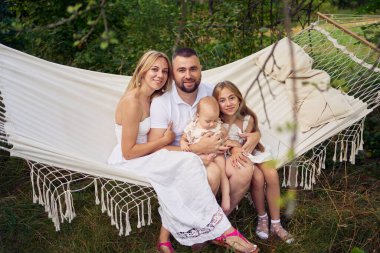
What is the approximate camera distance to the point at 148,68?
2354 millimetres

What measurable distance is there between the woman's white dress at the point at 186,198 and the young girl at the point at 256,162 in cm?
23

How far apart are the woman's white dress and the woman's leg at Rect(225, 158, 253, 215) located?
0.15 metres

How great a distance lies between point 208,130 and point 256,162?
260 mm

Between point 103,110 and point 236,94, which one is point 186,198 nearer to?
point 236,94

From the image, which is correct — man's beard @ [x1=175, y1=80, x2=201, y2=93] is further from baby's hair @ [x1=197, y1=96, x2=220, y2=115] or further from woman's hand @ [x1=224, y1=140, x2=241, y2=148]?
woman's hand @ [x1=224, y1=140, x2=241, y2=148]

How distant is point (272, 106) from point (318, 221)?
700 mm

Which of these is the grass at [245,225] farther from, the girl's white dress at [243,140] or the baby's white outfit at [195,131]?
the baby's white outfit at [195,131]

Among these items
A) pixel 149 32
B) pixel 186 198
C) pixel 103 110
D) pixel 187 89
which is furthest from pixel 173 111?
pixel 149 32

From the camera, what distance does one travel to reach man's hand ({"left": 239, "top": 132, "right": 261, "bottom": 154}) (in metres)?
2.34

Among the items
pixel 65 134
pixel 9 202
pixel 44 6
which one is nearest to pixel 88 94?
pixel 65 134

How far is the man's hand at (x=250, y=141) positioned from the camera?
2340 mm

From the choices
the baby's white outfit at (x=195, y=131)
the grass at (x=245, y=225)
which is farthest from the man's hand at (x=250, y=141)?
the grass at (x=245, y=225)

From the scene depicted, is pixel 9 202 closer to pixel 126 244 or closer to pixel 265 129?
pixel 126 244

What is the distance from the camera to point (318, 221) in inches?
98.3
